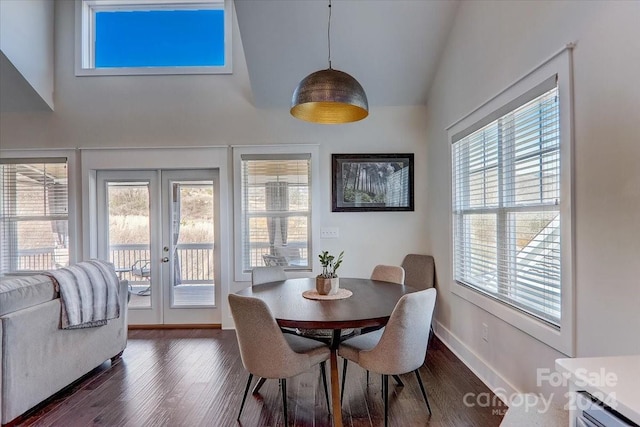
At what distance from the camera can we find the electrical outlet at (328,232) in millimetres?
3973

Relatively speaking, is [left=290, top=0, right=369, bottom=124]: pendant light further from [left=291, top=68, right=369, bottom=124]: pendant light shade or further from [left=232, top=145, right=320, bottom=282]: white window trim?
[left=232, top=145, right=320, bottom=282]: white window trim

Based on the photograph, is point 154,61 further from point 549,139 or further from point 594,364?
point 594,364

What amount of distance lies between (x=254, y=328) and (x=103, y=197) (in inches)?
127

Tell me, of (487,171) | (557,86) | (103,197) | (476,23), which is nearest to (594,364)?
(557,86)

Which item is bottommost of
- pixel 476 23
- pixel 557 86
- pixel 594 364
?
pixel 594 364

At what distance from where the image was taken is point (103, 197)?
409 centimetres

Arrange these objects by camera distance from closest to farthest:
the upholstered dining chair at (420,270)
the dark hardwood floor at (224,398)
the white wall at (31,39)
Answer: the dark hardwood floor at (224,398), the white wall at (31,39), the upholstered dining chair at (420,270)

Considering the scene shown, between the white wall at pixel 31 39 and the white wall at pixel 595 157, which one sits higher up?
the white wall at pixel 31 39

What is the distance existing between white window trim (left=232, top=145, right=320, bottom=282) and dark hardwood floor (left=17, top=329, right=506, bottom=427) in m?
1.15

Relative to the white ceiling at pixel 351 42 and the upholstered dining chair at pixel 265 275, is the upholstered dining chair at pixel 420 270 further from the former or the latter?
the white ceiling at pixel 351 42

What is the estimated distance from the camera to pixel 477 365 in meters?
2.72

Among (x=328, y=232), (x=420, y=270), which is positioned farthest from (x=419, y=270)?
(x=328, y=232)

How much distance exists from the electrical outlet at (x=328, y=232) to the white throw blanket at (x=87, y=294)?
6.87ft

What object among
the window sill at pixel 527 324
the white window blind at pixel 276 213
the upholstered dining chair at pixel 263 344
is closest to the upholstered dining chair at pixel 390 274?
the window sill at pixel 527 324
